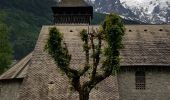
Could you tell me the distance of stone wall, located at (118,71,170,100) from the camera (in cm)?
5006

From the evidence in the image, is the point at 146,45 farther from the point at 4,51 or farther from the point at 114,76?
the point at 4,51

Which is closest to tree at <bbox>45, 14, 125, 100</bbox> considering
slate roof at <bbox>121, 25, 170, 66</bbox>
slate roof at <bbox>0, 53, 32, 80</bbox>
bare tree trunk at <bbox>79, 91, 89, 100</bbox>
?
bare tree trunk at <bbox>79, 91, 89, 100</bbox>

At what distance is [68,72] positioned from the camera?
33.3 meters

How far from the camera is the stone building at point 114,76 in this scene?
153 feet

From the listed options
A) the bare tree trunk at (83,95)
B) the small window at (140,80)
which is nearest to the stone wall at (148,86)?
the small window at (140,80)

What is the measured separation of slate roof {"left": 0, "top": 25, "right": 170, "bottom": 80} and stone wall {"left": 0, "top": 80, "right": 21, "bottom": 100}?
27.5 inches

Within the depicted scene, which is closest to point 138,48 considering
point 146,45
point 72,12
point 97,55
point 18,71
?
point 146,45

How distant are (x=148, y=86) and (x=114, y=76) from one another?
4.17 m

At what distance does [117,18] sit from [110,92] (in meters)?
14.5

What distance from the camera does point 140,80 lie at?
50.4 meters

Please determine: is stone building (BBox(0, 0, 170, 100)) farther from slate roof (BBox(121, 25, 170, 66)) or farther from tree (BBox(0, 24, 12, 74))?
tree (BBox(0, 24, 12, 74))

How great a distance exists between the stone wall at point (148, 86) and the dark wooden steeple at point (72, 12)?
25.0m

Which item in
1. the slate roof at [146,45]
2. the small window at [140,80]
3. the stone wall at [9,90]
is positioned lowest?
the stone wall at [9,90]

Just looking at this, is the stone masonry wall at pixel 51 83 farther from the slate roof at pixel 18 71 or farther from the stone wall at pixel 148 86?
the slate roof at pixel 18 71
